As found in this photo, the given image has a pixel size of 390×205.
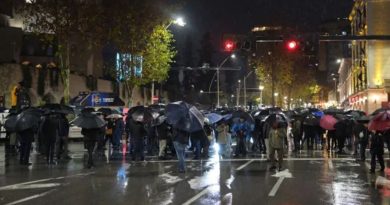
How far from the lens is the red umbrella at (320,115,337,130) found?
1010 inches

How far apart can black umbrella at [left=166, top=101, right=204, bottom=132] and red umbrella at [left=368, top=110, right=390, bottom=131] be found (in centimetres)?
533

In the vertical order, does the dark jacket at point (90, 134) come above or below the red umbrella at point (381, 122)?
below

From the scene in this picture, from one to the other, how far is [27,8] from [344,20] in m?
128

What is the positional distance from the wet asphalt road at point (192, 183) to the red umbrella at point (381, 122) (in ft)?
4.76

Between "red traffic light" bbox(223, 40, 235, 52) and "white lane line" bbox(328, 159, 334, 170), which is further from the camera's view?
"red traffic light" bbox(223, 40, 235, 52)

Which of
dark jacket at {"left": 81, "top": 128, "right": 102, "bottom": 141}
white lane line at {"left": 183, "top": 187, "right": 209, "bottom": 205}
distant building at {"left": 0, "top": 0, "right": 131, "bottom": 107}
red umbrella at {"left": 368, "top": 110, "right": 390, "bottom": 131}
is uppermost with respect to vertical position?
distant building at {"left": 0, "top": 0, "right": 131, "bottom": 107}

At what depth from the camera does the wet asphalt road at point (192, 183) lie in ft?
38.8

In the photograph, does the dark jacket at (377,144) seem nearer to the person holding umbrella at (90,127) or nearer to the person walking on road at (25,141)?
the person holding umbrella at (90,127)

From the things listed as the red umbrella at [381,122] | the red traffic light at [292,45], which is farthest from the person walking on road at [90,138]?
the red traffic light at [292,45]

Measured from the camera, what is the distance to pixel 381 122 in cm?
1644

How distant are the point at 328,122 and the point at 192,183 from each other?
13227 millimetres

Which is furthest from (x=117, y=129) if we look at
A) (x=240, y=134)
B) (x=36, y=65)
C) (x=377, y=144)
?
(x=36, y=65)

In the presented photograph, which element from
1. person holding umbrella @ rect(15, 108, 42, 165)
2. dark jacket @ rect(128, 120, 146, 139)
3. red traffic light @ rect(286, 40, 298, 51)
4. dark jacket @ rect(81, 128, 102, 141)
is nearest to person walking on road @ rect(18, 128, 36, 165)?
person holding umbrella @ rect(15, 108, 42, 165)

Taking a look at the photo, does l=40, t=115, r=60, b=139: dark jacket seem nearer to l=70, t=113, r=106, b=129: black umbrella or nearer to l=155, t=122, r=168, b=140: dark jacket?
l=70, t=113, r=106, b=129: black umbrella
